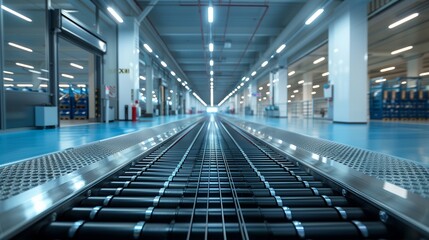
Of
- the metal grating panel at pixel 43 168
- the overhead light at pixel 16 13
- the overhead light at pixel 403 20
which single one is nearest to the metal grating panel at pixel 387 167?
the metal grating panel at pixel 43 168

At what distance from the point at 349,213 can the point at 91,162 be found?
293cm

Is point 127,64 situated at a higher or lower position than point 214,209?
higher

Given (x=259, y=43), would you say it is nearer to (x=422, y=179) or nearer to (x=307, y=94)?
(x=307, y=94)

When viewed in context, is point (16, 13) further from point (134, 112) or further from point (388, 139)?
point (388, 139)

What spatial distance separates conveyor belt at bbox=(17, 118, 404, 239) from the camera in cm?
165

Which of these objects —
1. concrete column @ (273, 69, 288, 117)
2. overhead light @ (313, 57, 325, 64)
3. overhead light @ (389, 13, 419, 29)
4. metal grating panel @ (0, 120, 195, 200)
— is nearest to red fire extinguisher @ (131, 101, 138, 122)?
metal grating panel @ (0, 120, 195, 200)

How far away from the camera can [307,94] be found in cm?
3058

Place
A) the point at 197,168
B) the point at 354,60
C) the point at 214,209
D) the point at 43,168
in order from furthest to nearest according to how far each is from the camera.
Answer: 1. the point at 354,60
2. the point at 197,168
3. the point at 43,168
4. the point at 214,209

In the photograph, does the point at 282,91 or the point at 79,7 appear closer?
the point at 79,7

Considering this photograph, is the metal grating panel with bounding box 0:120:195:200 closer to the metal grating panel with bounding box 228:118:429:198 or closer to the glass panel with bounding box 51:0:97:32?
the metal grating panel with bounding box 228:118:429:198

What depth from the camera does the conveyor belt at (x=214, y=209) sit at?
64.9 inches

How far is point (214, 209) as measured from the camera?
2.03 metres

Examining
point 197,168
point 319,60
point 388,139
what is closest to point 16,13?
point 197,168

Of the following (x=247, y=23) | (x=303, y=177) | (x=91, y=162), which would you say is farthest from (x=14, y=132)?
(x=247, y=23)
